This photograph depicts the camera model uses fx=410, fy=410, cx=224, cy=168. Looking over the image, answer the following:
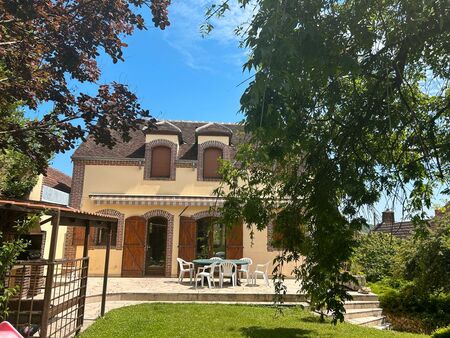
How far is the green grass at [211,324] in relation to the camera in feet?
32.1

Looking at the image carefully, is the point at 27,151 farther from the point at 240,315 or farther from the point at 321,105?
the point at 240,315

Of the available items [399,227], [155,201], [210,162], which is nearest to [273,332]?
[399,227]

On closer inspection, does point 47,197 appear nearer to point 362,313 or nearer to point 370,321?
point 362,313

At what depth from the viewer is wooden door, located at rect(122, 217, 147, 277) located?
21750 millimetres

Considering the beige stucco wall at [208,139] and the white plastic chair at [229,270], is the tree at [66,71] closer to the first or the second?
the white plastic chair at [229,270]

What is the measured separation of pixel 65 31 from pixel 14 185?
1298 cm

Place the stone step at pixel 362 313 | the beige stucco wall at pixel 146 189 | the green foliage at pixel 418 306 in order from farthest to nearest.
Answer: the beige stucco wall at pixel 146 189
the green foliage at pixel 418 306
the stone step at pixel 362 313

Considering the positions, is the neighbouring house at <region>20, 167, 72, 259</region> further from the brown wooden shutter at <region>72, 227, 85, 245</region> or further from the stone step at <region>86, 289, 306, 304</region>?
the stone step at <region>86, 289, 306, 304</region>

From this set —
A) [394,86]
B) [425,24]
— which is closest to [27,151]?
[394,86]

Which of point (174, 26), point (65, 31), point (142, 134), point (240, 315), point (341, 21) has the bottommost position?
point (240, 315)

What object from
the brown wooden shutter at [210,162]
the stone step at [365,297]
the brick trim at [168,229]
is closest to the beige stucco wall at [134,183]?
the brown wooden shutter at [210,162]

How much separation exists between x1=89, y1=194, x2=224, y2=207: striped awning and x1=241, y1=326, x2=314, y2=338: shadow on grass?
11.4m

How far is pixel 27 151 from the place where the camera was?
21.5 ft

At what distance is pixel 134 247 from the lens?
2194 cm
